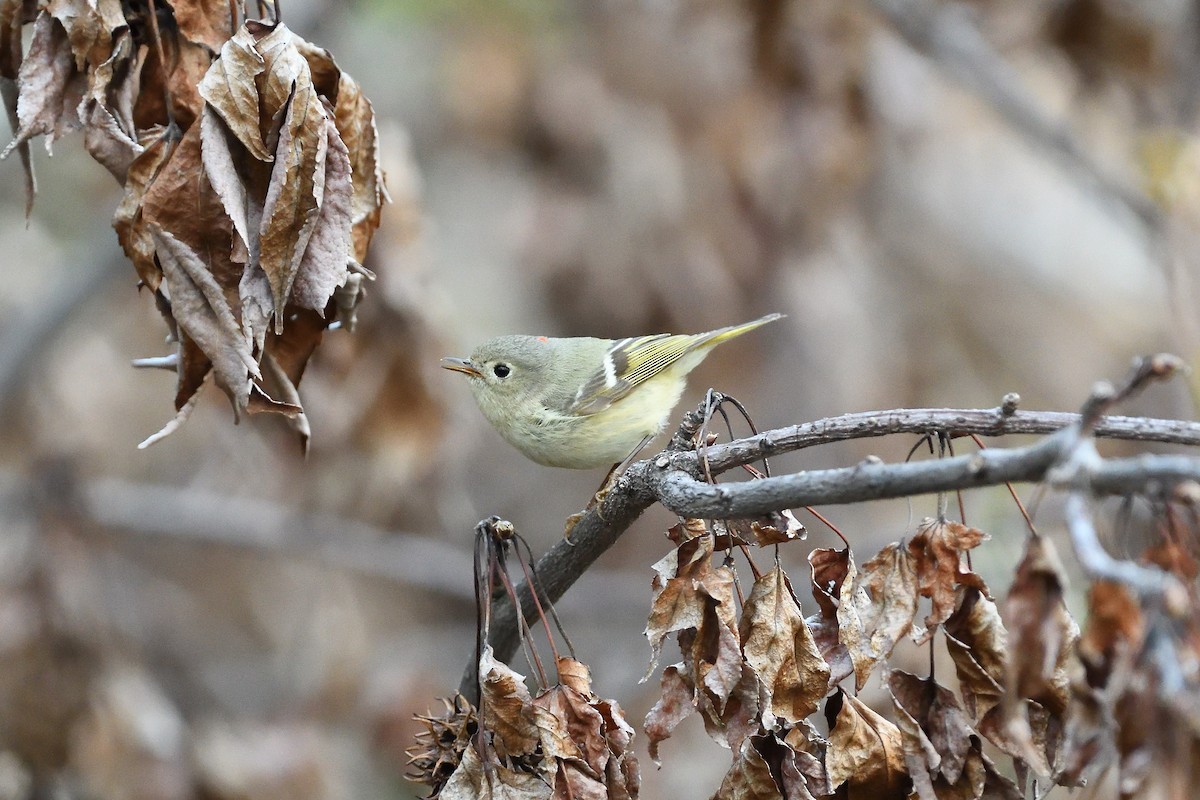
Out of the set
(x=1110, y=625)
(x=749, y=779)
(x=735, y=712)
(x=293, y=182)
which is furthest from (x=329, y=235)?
(x=1110, y=625)

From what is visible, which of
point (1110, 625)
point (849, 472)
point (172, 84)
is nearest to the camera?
point (1110, 625)

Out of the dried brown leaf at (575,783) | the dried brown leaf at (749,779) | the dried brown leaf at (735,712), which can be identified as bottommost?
the dried brown leaf at (575,783)

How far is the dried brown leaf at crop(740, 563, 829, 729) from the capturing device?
2.05 metres

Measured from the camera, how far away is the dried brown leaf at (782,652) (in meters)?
2.05

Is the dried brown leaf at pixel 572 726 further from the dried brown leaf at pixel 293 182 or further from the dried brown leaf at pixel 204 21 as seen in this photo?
the dried brown leaf at pixel 204 21

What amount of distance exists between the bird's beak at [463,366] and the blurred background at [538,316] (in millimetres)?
102

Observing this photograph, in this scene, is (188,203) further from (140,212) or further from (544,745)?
(544,745)

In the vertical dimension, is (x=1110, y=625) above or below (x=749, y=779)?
above

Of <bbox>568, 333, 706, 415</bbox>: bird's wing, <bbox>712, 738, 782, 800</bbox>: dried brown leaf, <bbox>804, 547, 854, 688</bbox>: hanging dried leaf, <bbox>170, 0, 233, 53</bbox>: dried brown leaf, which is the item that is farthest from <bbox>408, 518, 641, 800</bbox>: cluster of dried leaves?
<bbox>568, 333, 706, 415</bbox>: bird's wing

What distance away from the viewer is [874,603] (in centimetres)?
205

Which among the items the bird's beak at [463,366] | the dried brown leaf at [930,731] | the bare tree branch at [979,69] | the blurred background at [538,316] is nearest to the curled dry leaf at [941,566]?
the dried brown leaf at [930,731]

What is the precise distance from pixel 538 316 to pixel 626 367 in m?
4.95

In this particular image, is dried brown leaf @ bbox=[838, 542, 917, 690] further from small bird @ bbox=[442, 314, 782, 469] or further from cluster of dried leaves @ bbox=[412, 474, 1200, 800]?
small bird @ bbox=[442, 314, 782, 469]

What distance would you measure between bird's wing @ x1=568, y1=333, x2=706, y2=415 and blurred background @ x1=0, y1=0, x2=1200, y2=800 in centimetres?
58
